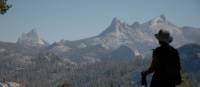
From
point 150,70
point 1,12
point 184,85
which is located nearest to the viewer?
point 150,70

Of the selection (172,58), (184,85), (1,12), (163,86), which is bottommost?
(184,85)

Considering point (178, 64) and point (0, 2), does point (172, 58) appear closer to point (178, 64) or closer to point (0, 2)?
point (178, 64)

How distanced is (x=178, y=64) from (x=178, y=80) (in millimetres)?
354

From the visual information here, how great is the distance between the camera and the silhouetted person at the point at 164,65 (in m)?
8.99

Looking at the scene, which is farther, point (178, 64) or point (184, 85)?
point (184, 85)

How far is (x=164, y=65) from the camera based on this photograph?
358 inches

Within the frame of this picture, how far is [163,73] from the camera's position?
29.8ft

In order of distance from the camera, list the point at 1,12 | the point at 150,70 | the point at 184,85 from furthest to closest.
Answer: the point at 184,85 → the point at 1,12 → the point at 150,70

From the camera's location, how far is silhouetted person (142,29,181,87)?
8992 mm

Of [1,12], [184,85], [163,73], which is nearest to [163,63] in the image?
[163,73]

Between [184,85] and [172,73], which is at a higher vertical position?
[172,73]

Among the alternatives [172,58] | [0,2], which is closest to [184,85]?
[0,2]

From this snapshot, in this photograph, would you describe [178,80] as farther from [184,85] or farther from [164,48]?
[184,85]

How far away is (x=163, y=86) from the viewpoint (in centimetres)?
899
